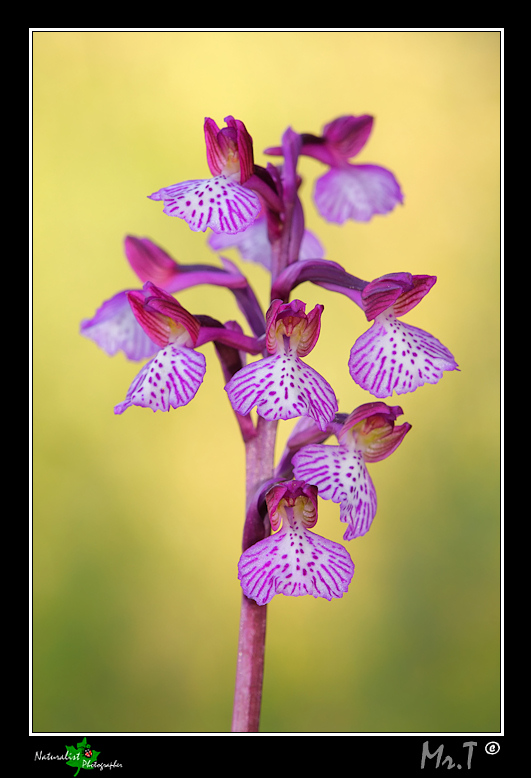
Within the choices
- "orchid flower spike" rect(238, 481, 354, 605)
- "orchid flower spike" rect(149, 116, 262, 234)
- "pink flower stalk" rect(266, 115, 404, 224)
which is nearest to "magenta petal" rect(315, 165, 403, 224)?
"pink flower stalk" rect(266, 115, 404, 224)

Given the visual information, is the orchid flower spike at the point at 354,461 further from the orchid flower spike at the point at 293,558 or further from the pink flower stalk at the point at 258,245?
the pink flower stalk at the point at 258,245

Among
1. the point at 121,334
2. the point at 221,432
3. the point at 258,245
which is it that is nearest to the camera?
the point at 121,334

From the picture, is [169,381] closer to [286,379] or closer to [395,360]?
[286,379]

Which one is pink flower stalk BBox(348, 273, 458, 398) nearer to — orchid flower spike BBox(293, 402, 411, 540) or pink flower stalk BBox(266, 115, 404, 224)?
orchid flower spike BBox(293, 402, 411, 540)

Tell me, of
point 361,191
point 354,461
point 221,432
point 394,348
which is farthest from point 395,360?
point 221,432

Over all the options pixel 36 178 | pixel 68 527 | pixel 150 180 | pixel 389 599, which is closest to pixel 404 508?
pixel 389 599

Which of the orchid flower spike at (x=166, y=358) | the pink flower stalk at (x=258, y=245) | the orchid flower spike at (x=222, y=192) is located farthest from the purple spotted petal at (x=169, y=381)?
the pink flower stalk at (x=258, y=245)
